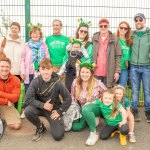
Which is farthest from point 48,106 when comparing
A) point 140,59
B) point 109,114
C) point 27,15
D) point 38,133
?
point 27,15

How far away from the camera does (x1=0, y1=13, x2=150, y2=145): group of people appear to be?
5.59 metres

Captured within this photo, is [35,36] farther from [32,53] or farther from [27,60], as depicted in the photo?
[27,60]

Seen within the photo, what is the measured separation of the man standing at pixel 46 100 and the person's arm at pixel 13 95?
1.18 feet

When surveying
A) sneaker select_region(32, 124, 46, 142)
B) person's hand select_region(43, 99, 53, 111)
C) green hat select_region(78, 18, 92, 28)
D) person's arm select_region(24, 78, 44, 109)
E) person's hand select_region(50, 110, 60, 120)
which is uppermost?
green hat select_region(78, 18, 92, 28)

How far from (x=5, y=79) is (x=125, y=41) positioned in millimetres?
2313

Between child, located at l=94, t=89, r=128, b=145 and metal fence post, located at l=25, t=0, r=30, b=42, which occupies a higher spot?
metal fence post, located at l=25, t=0, r=30, b=42

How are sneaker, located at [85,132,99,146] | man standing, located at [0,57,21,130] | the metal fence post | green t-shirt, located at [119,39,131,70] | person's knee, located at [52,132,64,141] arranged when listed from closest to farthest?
sneaker, located at [85,132,99,146], person's knee, located at [52,132,64,141], man standing, located at [0,57,21,130], green t-shirt, located at [119,39,131,70], the metal fence post

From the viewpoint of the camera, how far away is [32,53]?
651 centimetres

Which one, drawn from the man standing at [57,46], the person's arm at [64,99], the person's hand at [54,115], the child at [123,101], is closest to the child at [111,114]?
the child at [123,101]

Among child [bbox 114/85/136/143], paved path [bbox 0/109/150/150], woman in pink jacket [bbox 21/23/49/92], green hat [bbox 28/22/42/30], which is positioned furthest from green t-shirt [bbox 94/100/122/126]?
green hat [bbox 28/22/42/30]

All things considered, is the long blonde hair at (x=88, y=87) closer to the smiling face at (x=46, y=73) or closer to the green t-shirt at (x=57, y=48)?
the smiling face at (x=46, y=73)

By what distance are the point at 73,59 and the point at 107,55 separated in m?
0.66

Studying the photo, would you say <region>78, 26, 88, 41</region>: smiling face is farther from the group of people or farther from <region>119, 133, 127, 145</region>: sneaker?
<region>119, 133, 127, 145</region>: sneaker

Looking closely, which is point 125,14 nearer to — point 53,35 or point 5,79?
point 53,35
